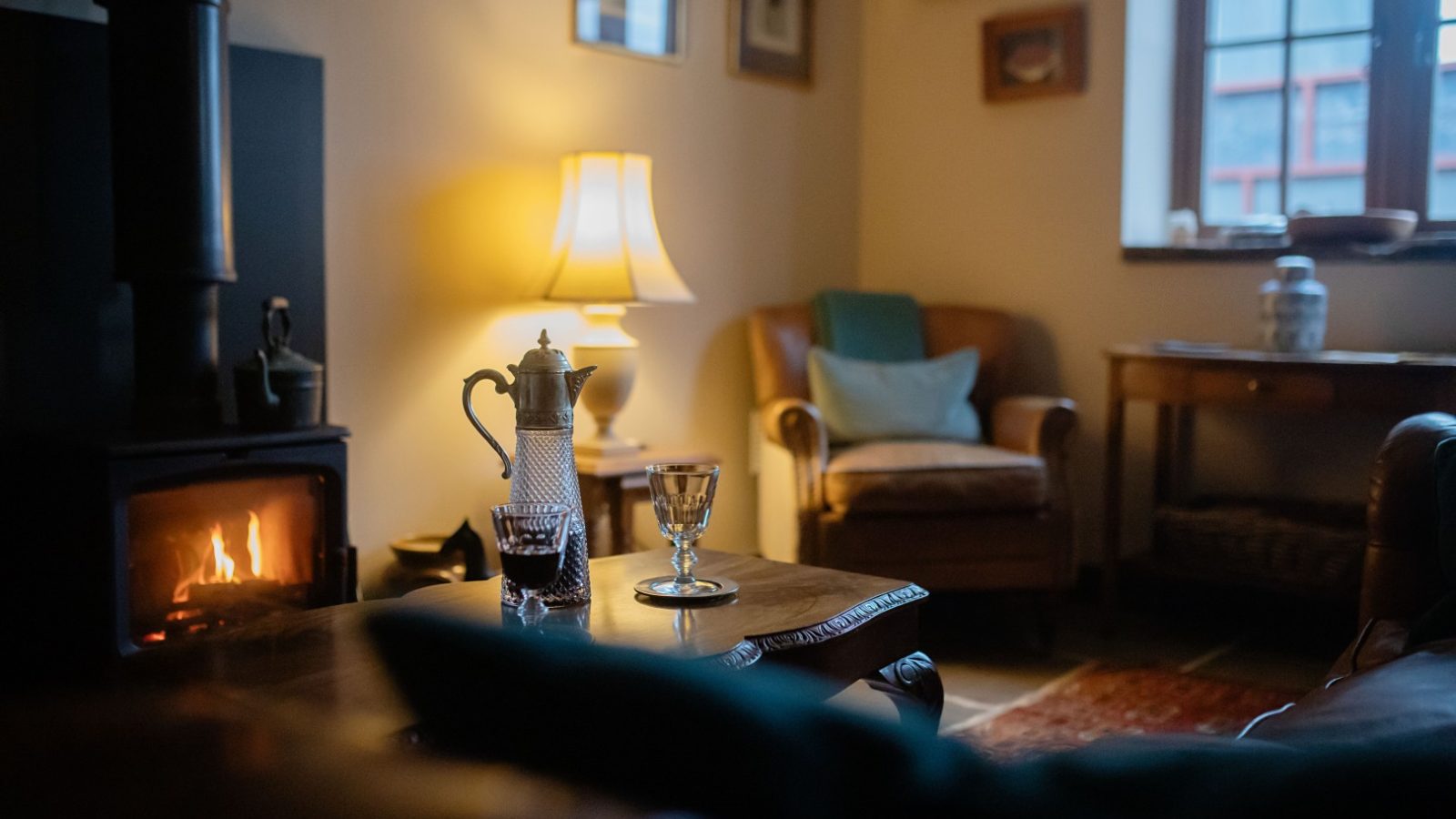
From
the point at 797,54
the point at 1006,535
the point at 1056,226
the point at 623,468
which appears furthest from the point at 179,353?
the point at 1056,226

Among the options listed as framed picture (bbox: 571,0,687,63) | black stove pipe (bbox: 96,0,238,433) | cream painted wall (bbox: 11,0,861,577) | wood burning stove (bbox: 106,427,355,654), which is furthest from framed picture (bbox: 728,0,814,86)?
wood burning stove (bbox: 106,427,355,654)

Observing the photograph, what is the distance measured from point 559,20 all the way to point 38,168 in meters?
1.37

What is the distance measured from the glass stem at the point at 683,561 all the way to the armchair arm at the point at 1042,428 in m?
1.71

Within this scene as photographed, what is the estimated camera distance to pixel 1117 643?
3.31 m

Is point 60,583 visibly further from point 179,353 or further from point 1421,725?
point 1421,725

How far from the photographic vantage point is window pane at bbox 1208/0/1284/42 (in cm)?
362

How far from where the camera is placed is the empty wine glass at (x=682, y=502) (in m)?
1.62

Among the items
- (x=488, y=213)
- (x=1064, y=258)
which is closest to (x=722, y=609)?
(x=488, y=213)

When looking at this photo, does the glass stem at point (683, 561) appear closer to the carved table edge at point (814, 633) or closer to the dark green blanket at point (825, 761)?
the carved table edge at point (814, 633)

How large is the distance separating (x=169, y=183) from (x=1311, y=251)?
2767 millimetres

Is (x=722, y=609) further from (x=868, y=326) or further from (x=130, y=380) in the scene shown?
(x=868, y=326)

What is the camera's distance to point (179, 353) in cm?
234

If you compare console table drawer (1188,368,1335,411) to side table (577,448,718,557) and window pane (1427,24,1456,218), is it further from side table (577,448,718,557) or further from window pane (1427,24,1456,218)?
side table (577,448,718,557)

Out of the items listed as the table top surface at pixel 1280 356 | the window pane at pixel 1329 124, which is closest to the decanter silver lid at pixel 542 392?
the table top surface at pixel 1280 356
